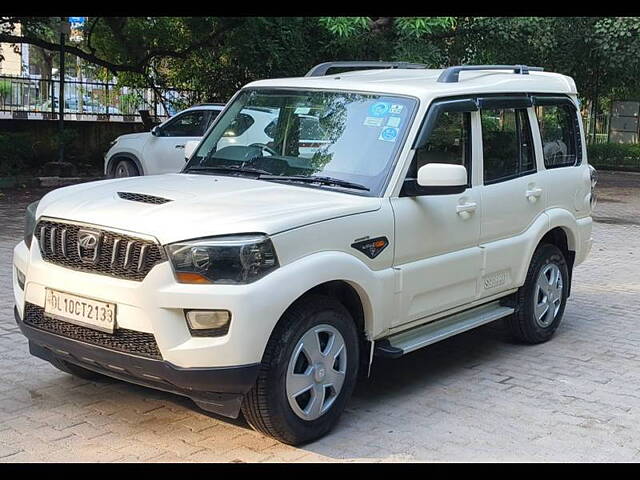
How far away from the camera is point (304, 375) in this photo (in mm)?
4297

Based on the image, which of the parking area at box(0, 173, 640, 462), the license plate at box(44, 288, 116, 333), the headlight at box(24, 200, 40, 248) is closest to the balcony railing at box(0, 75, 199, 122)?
the parking area at box(0, 173, 640, 462)

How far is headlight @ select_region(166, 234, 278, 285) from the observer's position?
393 cm

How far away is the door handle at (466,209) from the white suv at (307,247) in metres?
0.04

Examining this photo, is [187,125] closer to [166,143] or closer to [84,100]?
[166,143]

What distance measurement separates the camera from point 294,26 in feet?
55.0

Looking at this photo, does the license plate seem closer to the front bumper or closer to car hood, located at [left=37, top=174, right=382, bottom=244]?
the front bumper

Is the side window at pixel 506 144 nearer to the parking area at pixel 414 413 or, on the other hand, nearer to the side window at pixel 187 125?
the parking area at pixel 414 413

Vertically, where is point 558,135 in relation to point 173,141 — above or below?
above

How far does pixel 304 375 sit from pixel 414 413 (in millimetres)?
963

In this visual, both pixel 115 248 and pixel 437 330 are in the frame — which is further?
pixel 437 330

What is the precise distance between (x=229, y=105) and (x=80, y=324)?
228cm

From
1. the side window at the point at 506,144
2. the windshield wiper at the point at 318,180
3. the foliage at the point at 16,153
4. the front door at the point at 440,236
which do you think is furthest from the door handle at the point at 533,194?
the foliage at the point at 16,153

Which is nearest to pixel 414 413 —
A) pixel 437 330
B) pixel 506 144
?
pixel 437 330

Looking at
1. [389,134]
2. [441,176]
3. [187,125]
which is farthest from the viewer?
[187,125]
